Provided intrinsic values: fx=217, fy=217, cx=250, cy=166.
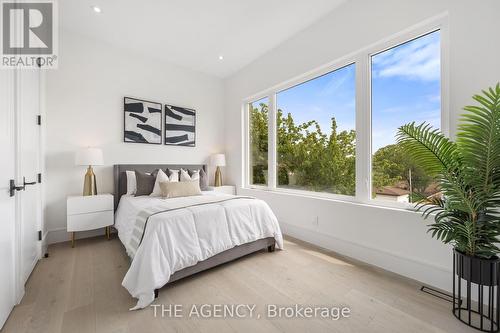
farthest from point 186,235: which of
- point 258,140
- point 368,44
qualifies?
point 368,44

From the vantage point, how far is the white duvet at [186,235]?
1.75m

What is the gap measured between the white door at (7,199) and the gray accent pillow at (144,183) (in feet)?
5.00

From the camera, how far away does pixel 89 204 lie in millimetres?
2938

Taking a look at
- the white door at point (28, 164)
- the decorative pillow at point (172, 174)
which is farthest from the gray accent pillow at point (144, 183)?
the white door at point (28, 164)

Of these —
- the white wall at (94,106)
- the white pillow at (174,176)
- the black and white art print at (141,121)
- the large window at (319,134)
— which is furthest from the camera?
the black and white art print at (141,121)

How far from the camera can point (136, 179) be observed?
10.8ft

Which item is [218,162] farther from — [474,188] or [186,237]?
[474,188]

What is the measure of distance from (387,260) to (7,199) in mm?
Result: 3361

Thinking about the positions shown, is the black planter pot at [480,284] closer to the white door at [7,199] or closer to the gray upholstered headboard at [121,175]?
the white door at [7,199]

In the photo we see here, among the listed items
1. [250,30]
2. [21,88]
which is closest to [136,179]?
[21,88]

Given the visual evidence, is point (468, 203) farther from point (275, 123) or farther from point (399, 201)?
point (275, 123)

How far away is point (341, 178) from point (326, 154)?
1.35ft

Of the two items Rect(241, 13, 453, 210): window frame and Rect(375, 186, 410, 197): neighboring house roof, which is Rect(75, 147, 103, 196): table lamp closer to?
Rect(241, 13, 453, 210): window frame

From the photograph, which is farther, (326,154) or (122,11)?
(326,154)
